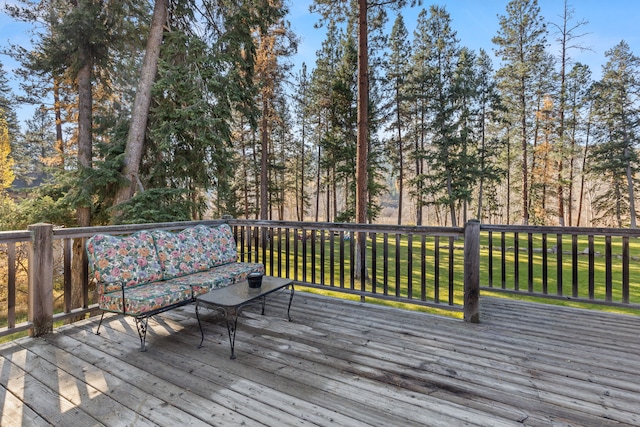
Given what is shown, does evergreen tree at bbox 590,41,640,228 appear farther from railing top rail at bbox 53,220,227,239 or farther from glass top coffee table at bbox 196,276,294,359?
railing top rail at bbox 53,220,227,239

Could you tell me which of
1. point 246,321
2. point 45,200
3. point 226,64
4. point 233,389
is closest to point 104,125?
point 45,200

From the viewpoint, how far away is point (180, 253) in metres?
3.64

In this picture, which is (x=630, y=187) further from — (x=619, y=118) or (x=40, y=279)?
(x=40, y=279)

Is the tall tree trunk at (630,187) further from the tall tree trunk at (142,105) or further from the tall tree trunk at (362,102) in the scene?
the tall tree trunk at (142,105)

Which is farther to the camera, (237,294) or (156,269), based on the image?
(156,269)

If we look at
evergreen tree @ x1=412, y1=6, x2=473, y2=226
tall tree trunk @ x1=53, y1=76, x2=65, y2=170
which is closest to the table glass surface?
tall tree trunk @ x1=53, y1=76, x2=65, y2=170

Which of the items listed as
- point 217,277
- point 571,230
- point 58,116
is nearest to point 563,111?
point 571,230

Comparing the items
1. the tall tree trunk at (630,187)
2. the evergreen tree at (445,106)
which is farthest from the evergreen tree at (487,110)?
the tall tree trunk at (630,187)

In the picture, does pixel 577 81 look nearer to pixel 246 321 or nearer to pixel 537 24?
pixel 537 24

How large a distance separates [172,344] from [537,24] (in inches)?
849

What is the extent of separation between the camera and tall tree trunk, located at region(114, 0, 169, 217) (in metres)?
6.49

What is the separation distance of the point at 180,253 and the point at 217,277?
586mm

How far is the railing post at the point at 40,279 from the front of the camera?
9.39ft

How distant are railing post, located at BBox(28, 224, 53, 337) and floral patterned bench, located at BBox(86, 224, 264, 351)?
1.29 ft
